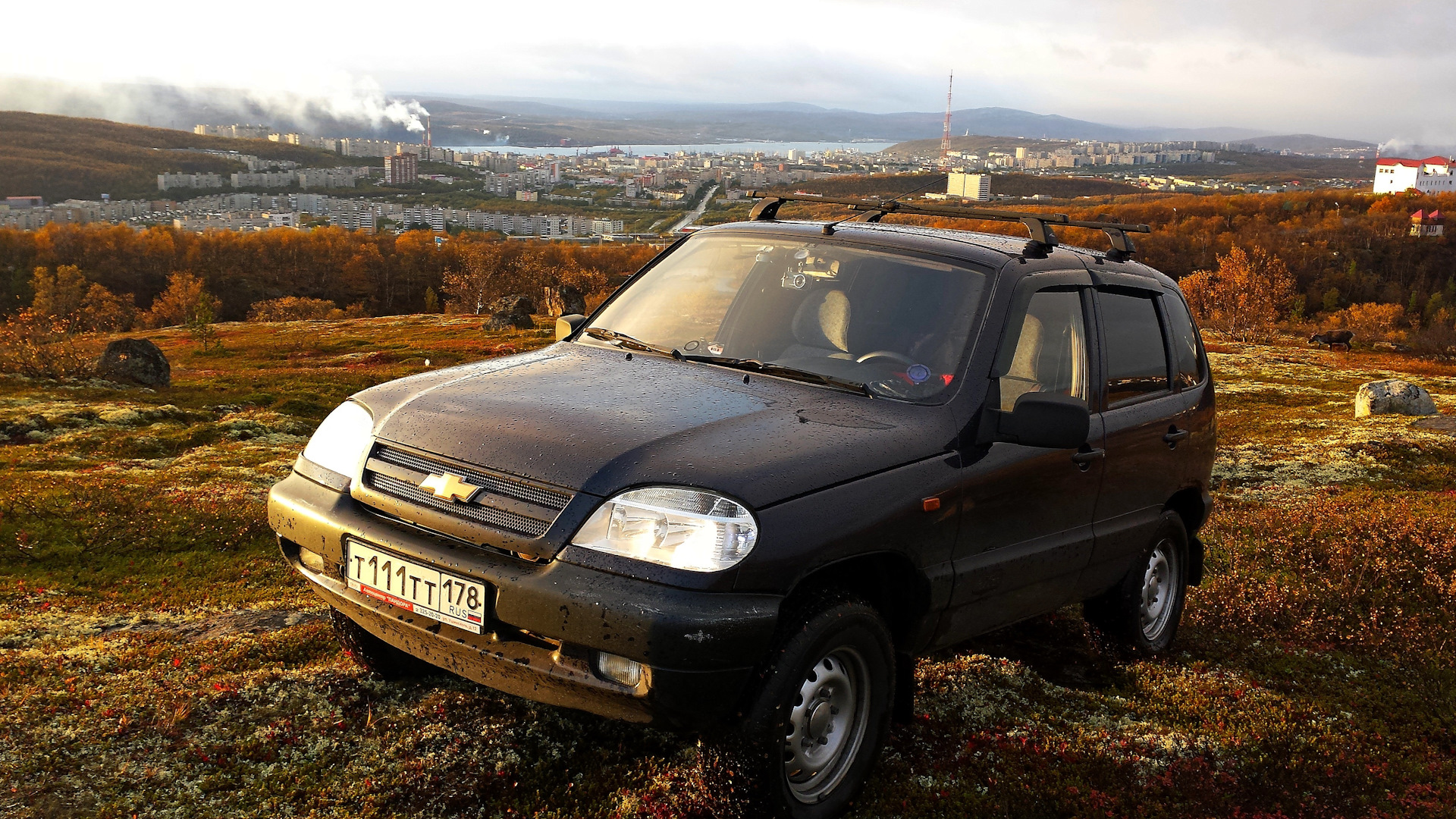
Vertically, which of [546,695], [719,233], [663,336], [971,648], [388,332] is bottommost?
[388,332]

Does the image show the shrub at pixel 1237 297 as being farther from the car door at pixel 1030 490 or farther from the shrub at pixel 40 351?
the car door at pixel 1030 490

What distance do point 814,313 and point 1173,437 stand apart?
2.49m

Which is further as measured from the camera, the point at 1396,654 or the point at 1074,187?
the point at 1074,187

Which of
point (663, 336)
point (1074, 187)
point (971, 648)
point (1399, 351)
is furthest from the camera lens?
point (1074, 187)

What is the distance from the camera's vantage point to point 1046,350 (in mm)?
4930

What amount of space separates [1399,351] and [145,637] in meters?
69.4

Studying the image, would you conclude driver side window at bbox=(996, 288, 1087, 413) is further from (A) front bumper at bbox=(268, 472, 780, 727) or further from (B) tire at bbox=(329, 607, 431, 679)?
(B) tire at bbox=(329, 607, 431, 679)

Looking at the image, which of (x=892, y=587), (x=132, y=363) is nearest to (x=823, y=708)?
(x=892, y=587)

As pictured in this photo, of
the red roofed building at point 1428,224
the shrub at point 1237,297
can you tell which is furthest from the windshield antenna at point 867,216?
the red roofed building at point 1428,224

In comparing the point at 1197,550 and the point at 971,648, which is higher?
the point at 1197,550

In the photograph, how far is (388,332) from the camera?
6444 cm

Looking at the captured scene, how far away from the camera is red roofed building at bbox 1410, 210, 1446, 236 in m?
135

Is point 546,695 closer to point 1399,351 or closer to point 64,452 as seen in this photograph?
point 64,452

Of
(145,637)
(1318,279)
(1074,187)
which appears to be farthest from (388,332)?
(1318,279)
